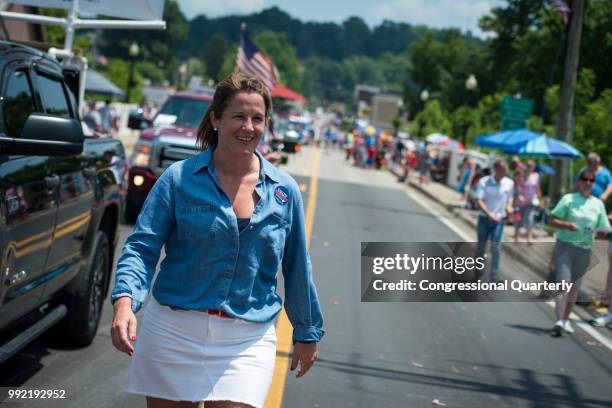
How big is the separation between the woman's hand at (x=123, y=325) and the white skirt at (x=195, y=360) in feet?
0.51

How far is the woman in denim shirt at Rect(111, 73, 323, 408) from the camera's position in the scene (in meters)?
3.37

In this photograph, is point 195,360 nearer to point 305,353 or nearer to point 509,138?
point 305,353

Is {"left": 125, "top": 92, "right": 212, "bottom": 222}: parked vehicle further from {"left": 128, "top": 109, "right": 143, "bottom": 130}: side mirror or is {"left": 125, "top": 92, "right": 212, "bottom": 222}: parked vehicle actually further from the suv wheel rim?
the suv wheel rim

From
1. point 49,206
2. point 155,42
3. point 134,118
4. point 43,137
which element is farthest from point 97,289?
point 155,42

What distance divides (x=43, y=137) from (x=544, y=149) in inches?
654

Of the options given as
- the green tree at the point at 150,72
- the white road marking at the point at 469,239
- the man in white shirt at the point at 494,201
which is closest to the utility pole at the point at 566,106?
the white road marking at the point at 469,239

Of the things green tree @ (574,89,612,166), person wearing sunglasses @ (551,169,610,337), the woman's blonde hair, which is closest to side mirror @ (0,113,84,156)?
the woman's blonde hair

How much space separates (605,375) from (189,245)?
19.4ft

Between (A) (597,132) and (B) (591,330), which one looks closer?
(B) (591,330)

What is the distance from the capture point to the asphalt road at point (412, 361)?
6398mm

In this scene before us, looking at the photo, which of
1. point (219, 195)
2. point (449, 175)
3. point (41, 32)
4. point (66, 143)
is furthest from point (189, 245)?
point (449, 175)

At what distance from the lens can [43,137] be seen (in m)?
4.74

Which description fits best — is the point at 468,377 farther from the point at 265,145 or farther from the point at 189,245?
the point at 265,145

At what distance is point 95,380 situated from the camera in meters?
6.30
